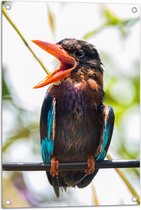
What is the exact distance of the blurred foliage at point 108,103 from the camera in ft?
4.74

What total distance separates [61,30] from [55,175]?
36cm

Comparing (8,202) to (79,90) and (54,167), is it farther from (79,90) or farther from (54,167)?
(79,90)

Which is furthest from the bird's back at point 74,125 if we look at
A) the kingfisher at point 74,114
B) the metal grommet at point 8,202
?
the metal grommet at point 8,202

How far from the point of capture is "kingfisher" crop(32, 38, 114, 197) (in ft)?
4.77

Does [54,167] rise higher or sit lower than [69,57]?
lower

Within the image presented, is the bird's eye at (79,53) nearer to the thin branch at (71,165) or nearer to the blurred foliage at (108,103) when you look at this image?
the blurred foliage at (108,103)

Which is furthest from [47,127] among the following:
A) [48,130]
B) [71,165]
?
[71,165]

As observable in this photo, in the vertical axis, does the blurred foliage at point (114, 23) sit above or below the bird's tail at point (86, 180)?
above

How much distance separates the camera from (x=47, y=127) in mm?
1456

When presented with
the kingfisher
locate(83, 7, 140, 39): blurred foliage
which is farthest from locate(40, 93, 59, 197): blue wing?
locate(83, 7, 140, 39): blurred foliage

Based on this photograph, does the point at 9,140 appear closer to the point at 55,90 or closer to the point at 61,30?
the point at 55,90

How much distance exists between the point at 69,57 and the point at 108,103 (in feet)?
0.50

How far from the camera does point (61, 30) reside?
4.83 feet

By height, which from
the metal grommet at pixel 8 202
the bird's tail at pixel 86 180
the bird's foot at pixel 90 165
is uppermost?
the metal grommet at pixel 8 202
